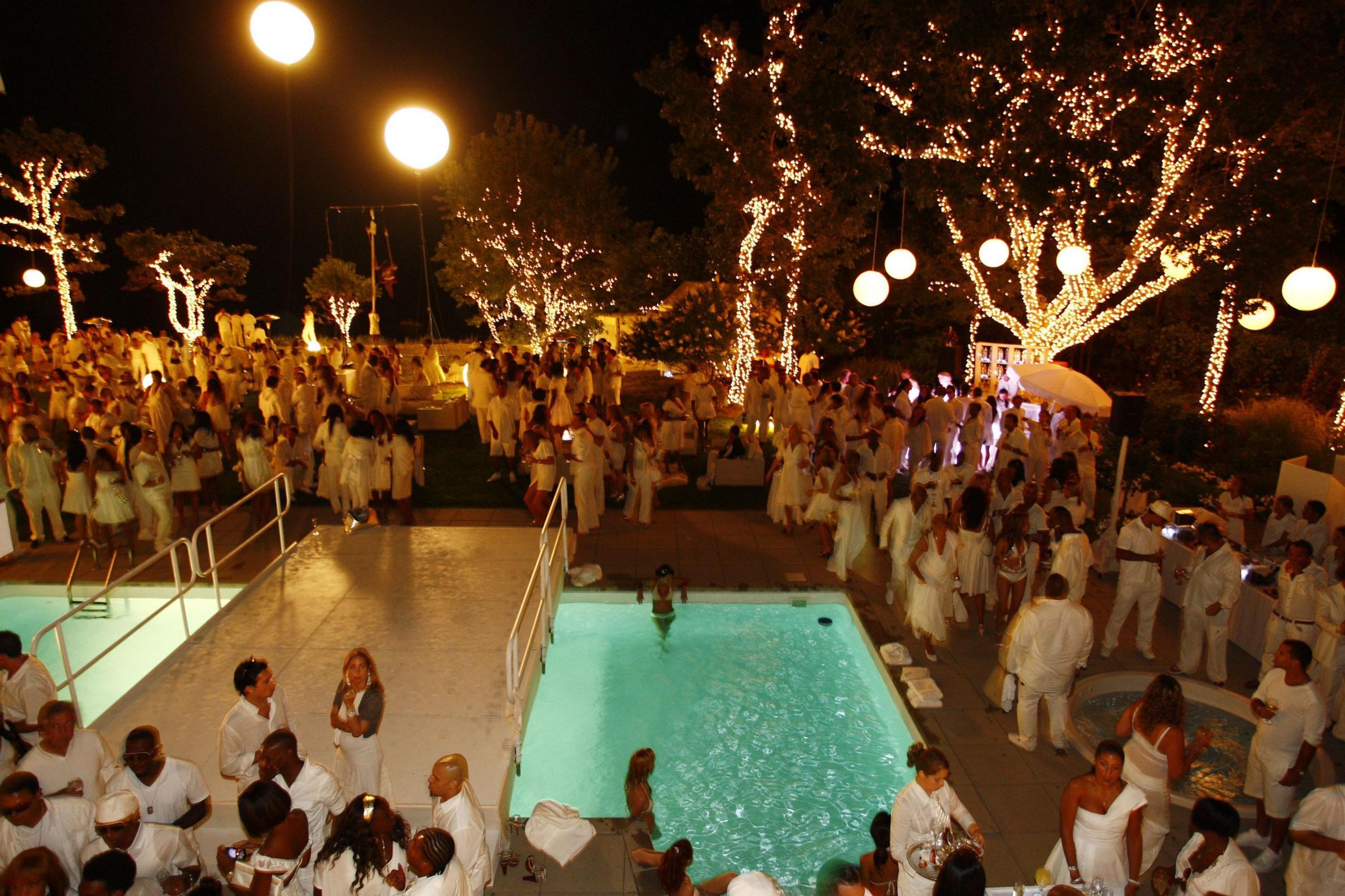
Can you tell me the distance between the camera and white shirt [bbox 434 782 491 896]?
13.0 ft

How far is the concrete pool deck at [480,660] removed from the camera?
5109 mm

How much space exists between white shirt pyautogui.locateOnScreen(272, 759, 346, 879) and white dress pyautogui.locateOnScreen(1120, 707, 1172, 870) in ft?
14.2

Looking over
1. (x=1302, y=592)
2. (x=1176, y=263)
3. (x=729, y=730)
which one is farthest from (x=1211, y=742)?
(x=1176, y=263)

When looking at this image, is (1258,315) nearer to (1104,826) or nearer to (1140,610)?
(1140,610)

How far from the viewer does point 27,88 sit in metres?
24.1

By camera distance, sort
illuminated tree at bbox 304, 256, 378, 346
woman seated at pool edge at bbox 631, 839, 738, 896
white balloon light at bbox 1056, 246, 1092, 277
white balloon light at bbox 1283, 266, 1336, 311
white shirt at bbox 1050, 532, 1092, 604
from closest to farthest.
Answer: woman seated at pool edge at bbox 631, 839, 738, 896, white shirt at bbox 1050, 532, 1092, 604, white balloon light at bbox 1283, 266, 1336, 311, white balloon light at bbox 1056, 246, 1092, 277, illuminated tree at bbox 304, 256, 378, 346

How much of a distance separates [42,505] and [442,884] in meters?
9.25

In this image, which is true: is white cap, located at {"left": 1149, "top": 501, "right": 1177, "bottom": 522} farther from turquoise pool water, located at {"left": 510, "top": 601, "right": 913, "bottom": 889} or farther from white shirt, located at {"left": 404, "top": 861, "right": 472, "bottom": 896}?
white shirt, located at {"left": 404, "top": 861, "right": 472, "bottom": 896}

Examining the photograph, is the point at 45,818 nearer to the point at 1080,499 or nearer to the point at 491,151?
the point at 1080,499

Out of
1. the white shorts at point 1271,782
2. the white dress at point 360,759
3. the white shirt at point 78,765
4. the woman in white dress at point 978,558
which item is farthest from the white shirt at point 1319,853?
the white shirt at point 78,765

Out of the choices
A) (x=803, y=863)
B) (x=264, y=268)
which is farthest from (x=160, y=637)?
(x=264, y=268)

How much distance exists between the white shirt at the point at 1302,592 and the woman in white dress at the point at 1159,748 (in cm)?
256

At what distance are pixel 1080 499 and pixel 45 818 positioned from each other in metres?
8.77

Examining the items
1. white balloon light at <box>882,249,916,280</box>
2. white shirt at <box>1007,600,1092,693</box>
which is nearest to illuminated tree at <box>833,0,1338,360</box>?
white balloon light at <box>882,249,916,280</box>
